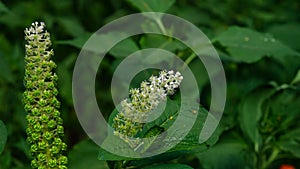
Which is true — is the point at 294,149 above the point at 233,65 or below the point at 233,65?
below

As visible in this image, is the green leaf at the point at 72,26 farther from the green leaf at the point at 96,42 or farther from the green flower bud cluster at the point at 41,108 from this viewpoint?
the green flower bud cluster at the point at 41,108

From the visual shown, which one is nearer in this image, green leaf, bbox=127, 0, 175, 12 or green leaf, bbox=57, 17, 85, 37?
green leaf, bbox=127, 0, 175, 12

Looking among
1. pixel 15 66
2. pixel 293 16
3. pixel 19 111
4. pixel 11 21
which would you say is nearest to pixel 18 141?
pixel 19 111

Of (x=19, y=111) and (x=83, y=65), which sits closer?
(x=19, y=111)

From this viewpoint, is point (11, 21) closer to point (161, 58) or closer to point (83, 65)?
point (83, 65)

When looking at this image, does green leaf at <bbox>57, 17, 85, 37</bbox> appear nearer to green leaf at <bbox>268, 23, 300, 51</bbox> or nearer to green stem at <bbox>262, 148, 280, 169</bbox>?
green leaf at <bbox>268, 23, 300, 51</bbox>

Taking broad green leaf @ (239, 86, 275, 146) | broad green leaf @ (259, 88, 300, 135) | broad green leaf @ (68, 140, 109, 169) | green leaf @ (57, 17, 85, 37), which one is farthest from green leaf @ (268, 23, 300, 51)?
broad green leaf @ (68, 140, 109, 169)

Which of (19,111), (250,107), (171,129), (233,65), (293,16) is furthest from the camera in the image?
(293,16)
